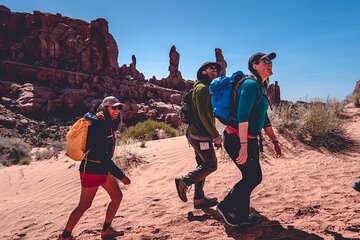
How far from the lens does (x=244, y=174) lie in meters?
2.90

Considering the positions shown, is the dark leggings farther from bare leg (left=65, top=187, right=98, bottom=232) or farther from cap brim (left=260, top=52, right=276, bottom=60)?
bare leg (left=65, top=187, right=98, bottom=232)

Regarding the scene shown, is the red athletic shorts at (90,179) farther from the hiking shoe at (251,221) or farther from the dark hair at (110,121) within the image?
the hiking shoe at (251,221)

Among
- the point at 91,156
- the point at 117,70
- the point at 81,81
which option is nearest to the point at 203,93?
the point at 91,156

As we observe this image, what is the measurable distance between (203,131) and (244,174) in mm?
923

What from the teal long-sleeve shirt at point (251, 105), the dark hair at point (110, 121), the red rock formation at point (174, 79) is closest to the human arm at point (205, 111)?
the teal long-sleeve shirt at point (251, 105)

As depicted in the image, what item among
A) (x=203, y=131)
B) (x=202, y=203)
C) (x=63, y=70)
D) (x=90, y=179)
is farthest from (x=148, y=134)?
(x=63, y=70)

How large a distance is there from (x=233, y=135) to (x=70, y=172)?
5.67 metres

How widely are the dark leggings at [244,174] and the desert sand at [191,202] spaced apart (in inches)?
12.7

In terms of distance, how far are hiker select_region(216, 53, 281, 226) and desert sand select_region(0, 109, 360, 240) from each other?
325 mm

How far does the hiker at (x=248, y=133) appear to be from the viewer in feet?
8.79

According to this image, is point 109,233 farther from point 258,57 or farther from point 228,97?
point 258,57

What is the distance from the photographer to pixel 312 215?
3.30 m

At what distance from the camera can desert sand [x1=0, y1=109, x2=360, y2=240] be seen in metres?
3.14

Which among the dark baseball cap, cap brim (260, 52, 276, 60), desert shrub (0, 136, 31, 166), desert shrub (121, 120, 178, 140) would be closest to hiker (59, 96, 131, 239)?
the dark baseball cap
